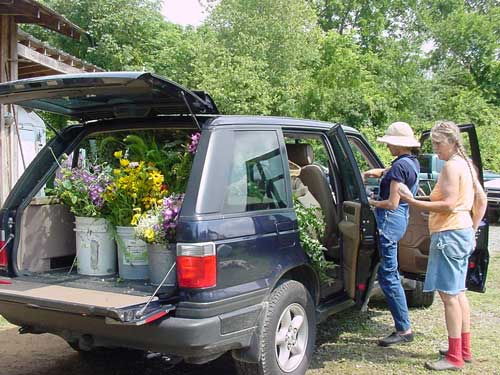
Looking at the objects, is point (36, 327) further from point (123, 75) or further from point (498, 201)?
point (498, 201)

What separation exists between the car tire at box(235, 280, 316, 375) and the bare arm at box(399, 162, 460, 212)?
1124 millimetres

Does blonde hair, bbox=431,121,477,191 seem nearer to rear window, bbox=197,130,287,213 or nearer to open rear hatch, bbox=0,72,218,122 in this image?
rear window, bbox=197,130,287,213

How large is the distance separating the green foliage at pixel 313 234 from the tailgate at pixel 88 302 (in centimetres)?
132

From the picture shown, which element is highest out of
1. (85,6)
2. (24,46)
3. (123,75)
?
(85,6)

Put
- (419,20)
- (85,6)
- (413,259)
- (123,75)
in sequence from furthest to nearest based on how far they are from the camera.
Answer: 1. (419,20)
2. (85,6)
3. (413,259)
4. (123,75)

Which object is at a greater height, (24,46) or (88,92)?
(24,46)

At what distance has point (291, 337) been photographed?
3.83m

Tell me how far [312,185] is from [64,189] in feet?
6.81

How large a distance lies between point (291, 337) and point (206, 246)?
113 centimetres

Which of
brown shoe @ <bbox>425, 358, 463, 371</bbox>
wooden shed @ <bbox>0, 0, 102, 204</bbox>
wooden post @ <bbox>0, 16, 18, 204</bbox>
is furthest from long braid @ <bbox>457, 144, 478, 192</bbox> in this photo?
wooden post @ <bbox>0, 16, 18, 204</bbox>

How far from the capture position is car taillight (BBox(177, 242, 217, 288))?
3.09 metres

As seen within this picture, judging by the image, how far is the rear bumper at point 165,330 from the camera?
3051 millimetres

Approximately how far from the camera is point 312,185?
4.89 m

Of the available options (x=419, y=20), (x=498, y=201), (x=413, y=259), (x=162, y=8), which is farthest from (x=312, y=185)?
(x=419, y=20)
